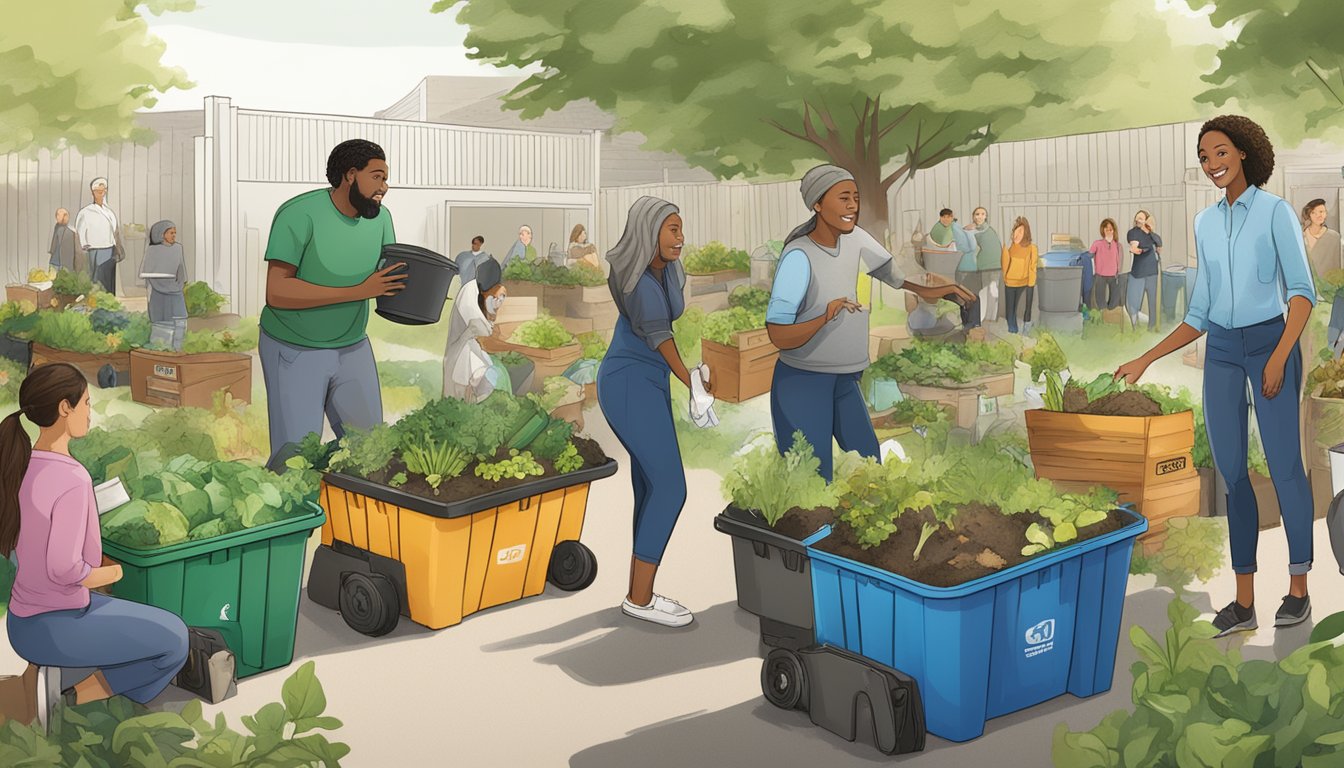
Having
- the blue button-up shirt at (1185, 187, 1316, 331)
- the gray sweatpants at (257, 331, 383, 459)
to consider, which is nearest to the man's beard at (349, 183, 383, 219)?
the gray sweatpants at (257, 331, 383, 459)

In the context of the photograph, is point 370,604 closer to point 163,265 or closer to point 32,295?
point 163,265

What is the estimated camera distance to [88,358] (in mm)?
12266

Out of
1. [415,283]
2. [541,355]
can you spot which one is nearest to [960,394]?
[541,355]

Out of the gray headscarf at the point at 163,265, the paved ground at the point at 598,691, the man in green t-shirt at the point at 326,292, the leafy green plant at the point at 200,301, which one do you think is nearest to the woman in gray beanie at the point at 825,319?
the paved ground at the point at 598,691

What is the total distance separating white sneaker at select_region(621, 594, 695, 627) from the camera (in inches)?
229

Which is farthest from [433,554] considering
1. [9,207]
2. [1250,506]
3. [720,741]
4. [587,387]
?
[9,207]

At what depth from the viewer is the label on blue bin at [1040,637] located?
15.0 feet

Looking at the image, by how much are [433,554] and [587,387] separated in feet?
19.0

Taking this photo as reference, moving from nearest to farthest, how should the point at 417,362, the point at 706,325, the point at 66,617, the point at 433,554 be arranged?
the point at 66,617 → the point at 433,554 → the point at 706,325 → the point at 417,362

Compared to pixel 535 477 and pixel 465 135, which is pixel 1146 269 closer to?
pixel 465 135

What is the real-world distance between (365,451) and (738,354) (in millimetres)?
5478

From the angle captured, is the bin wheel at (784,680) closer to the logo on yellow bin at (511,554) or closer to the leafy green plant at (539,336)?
the logo on yellow bin at (511,554)

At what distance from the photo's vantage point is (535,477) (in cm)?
586

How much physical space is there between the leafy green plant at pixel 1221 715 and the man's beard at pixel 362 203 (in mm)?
3886
